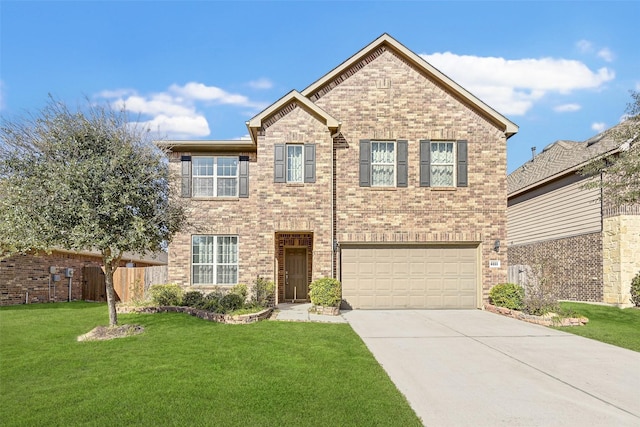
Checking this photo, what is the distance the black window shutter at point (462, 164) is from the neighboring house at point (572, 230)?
11.5 feet

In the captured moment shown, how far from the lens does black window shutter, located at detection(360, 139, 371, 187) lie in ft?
52.4

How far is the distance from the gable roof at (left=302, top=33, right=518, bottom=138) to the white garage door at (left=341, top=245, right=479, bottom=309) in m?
4.59

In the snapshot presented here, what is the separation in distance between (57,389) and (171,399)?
1960 millimetres

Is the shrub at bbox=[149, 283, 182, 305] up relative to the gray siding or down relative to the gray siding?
down

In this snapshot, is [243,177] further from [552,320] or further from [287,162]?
[552,320]

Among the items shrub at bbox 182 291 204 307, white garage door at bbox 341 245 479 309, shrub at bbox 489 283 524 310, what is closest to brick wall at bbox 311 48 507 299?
white garage door at bbox 341 245 479 309

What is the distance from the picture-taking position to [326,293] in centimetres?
1429

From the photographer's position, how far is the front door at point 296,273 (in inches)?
711

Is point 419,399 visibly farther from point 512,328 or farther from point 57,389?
point 512,328

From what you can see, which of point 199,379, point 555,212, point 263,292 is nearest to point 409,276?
point 263,292

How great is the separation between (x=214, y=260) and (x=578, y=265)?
15134mm

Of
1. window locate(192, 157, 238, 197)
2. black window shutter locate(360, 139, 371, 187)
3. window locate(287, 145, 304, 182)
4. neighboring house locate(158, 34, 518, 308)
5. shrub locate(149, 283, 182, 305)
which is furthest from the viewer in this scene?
window locate(192, 157, 238, 197)

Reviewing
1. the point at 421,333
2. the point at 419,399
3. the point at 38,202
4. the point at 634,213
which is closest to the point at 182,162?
the point at 38,202

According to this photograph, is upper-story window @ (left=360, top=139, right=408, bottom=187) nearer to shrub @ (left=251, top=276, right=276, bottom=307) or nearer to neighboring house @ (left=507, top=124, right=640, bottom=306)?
shrub @ (left=251, top=276, right=276, bottom=307)
